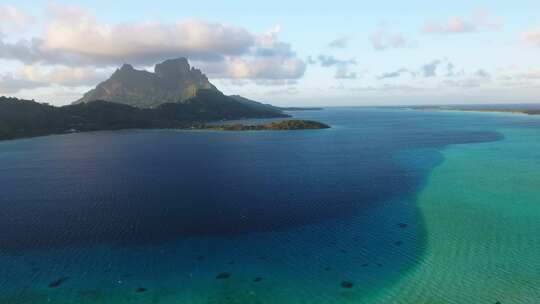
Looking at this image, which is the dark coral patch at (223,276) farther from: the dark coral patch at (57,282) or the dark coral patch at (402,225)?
the dark coral patch at (402,225)

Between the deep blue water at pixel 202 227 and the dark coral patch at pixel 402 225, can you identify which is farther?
the dark coral patch at pixel 402 225

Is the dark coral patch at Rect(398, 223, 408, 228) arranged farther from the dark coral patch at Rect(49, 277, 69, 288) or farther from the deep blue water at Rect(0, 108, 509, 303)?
the dark coral patch at Rect(49, 277, 69, 288)

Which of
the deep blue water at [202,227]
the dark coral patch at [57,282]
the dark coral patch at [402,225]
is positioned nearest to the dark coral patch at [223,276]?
the deep blue water at [202,227]

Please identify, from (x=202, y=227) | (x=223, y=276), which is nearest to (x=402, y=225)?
(x=223, y=276)

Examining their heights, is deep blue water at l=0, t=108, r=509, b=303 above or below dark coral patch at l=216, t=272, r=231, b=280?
above

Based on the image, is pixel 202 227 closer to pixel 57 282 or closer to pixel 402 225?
pixel 57 282

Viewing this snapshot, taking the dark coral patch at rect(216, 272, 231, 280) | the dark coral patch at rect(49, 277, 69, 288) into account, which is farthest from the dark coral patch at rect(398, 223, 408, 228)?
the dark coral patch at rect(49, 277, 69, 288)

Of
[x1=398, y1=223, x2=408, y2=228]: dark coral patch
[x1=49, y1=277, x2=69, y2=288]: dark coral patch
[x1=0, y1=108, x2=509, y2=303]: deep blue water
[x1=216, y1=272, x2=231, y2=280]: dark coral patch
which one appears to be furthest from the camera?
[x1=398, y1=223, x2=408, y2=228]: dark coral patch

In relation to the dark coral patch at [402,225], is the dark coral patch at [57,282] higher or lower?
higher

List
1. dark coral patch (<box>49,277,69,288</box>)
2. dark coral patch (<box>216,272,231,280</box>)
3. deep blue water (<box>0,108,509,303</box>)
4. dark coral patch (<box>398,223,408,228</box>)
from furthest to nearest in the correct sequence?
dark coral patch (<box>398,223,408,228</box>) → dark coral patch (<box>216,272,231,280</box>) → deep blue water (<box>0,108,509,303</box>) → dark coral patch (<box>49,277,69,288</box>)
